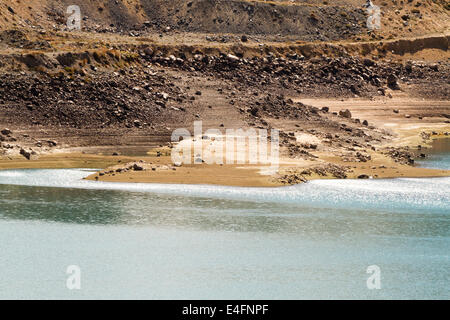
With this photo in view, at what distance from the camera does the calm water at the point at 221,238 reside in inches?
1395

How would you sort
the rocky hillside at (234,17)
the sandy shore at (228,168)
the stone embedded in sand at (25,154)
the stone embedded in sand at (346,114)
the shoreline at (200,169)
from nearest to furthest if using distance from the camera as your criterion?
1. the shoreline at (200,169)
2. the sandy shore at (228,168)
3. the stone embedded in sand at (25,154)
4. the stone embedded in sand at (346,114)
5. the rocky hillside at (234,17)

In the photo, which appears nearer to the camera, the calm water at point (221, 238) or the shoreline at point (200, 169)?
the calm water at point (221, 238)

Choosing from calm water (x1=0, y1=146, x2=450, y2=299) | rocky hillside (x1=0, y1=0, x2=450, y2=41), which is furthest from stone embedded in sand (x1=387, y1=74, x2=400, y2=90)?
calm water (x1=0, y1=146, x2=450, y2=299)

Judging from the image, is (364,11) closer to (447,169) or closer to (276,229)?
(447,169)

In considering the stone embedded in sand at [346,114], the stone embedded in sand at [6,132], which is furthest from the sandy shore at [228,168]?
the stone embedded in sand at [346,114]

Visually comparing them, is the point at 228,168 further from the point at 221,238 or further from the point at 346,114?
the point at 346,114

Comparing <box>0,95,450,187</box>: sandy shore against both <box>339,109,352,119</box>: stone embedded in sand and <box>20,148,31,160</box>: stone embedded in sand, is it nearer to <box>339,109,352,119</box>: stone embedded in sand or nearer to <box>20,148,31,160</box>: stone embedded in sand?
<box>20,148,31,160</box>: stone embedded in sand

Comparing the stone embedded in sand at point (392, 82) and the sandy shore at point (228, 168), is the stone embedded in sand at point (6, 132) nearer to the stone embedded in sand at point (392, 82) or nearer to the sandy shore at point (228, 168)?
the sandy shore at point (228, 168)

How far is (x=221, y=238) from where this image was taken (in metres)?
42.6

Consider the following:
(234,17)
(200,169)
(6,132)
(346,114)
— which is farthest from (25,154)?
(234,17)

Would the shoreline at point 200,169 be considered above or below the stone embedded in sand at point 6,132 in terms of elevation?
below

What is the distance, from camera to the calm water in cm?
3544

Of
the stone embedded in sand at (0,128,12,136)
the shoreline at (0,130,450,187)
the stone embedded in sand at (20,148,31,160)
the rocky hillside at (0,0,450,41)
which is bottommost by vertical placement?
the shoreline at (0,130,450,187)

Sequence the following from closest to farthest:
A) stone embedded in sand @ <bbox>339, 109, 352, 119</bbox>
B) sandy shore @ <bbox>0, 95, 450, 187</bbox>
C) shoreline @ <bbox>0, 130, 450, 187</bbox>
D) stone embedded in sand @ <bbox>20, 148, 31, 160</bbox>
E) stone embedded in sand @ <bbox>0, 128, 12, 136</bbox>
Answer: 1. shoreline @ <bbox>0, 130, 450, 187</bbox>
2. sandy shore @ <bbox>0, 95, 450, 187</bbox>
3. stone embedded in sand @ <bbox>20, 148, 31, 160</bbox>
4. stone embedded in sand @ <bbox>0, 128, 12, 136</bbox>
5. stone embedded in sand @ <bbox>339, 109, 352, 119</bbox>
